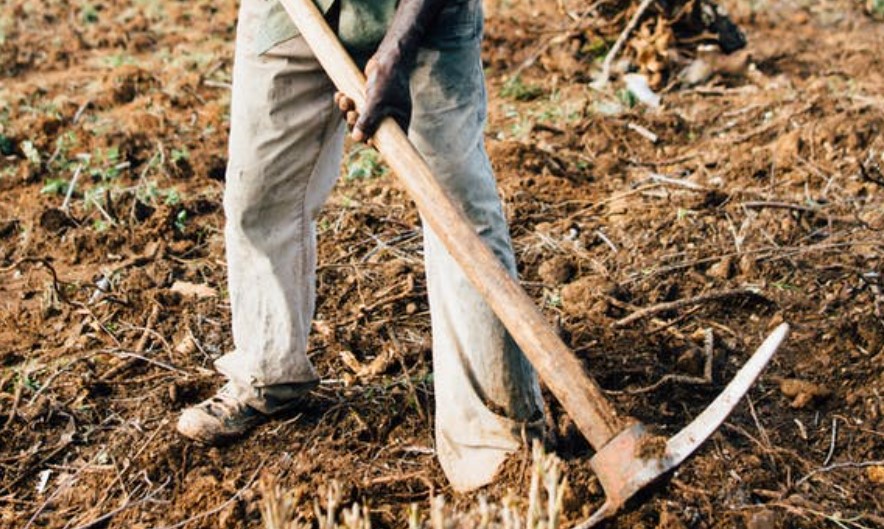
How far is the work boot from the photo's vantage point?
2.81m

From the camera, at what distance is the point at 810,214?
402 cm

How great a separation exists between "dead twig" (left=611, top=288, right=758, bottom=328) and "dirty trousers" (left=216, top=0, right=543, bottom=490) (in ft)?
2.66

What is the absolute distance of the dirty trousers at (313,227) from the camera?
2432 mm

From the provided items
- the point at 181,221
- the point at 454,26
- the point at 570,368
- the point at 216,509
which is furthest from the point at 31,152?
the point at 570,368

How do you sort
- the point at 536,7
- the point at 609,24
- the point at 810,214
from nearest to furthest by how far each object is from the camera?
the point at 810,214 < the point at 609,24 < the point at 536,7

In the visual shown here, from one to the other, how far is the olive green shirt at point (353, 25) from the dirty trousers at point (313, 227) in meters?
0.03

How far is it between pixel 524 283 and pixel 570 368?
5.24ft

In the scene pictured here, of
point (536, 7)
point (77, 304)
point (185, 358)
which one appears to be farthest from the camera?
point (536, 7)

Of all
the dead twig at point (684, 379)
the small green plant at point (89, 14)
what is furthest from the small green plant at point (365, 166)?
the small green plant at point (89, 14)

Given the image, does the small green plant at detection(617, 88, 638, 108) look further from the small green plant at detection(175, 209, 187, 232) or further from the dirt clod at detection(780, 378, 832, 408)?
the dirt clod at detection(780, 378, 832, 408)

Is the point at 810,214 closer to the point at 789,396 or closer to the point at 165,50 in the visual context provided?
the point at 789,396

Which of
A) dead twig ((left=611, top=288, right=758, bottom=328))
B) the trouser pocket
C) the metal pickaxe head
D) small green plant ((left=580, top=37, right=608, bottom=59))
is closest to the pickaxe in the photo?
the metal pickaxe head

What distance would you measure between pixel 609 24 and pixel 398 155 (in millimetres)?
4169

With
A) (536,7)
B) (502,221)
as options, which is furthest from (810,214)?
(536,7)
